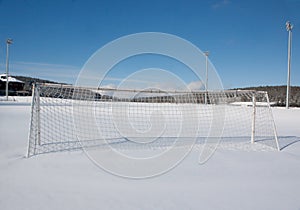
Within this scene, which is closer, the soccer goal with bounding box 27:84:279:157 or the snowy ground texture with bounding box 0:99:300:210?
the snowy ground texture with bounding box 0:99:300:210

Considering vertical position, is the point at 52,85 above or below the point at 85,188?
above

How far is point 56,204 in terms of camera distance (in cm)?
174

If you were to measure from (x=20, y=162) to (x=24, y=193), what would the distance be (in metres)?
1.05

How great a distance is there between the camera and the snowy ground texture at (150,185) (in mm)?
1803

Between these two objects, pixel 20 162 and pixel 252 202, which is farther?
pixel 20 162

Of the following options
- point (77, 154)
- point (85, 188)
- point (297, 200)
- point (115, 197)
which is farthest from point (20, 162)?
point (297, 200)

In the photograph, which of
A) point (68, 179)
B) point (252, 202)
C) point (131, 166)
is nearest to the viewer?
point (252, 202)

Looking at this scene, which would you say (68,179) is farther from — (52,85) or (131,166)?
(52,85)

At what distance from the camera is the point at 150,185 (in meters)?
2.18

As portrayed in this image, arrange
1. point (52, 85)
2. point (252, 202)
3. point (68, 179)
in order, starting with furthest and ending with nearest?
point (52, 85), point (68, 179), point (252, 202)

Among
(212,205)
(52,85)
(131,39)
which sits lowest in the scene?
(212,205)

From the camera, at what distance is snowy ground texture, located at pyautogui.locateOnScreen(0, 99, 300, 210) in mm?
1803

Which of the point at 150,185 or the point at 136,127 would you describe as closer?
the point at 150,185

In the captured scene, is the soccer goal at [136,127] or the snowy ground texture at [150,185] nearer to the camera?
the snowy ground texture at [150,185]
